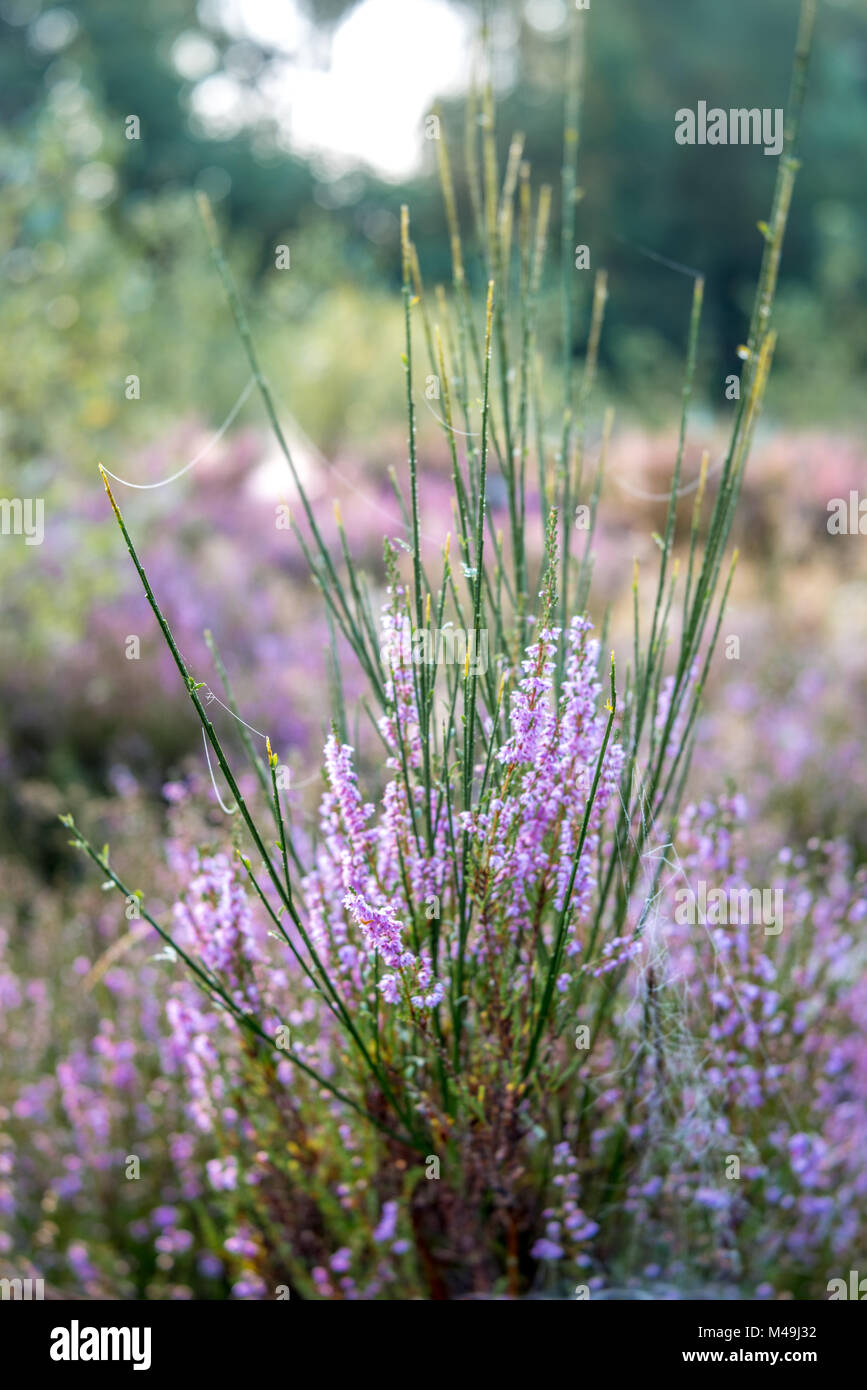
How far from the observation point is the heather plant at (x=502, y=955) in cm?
133

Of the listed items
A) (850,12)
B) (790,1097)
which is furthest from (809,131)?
(790,1097)

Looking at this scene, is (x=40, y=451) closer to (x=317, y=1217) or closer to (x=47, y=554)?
(x=47, y=554)

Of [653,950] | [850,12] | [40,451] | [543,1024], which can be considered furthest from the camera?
[850,12]

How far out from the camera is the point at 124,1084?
7.93 ft

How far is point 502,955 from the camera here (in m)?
1.44

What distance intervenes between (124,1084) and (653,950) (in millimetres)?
1402

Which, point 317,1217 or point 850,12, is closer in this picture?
point 317,1217

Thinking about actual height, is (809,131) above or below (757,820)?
above

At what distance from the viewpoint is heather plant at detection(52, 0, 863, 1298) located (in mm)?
1333

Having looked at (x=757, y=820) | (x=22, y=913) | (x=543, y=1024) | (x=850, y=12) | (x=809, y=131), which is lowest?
(x=543, y=1024)

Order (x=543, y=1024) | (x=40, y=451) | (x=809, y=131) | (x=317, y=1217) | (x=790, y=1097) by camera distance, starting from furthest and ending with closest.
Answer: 1. (x=809, y=131)
2. (x=40, y=451)
3. (x=790, y=1097)
4. (x=317, y=1217)
5. (x=543, y=1024)
